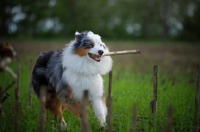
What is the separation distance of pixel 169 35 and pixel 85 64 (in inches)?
1525

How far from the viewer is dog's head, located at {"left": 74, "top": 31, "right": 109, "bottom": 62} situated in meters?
4.85

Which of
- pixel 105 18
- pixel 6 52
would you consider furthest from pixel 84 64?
pixel 105 18

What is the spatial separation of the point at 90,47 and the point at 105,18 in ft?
130

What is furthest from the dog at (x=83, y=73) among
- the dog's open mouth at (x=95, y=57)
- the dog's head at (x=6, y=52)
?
the dog's head at (x=6, y=52)

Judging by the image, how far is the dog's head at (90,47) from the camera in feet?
15.9

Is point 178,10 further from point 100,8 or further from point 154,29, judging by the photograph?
point 100,8

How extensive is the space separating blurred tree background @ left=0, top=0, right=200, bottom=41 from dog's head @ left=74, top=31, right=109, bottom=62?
1318 inches

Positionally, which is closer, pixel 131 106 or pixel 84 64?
pixel 84 64

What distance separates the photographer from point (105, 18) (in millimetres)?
43844

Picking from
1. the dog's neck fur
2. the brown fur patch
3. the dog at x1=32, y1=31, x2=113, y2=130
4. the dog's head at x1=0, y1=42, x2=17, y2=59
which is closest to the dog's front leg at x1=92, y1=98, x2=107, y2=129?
the dog at x1=32, y1=31, x2=113, y2=130

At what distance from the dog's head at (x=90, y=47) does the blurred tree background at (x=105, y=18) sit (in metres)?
33.5

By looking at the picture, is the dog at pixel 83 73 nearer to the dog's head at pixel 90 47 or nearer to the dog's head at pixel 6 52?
the dog's head at pixel 90 47

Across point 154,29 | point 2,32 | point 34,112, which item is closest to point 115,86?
point 34,112

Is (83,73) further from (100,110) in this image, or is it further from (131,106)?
(131,106)
